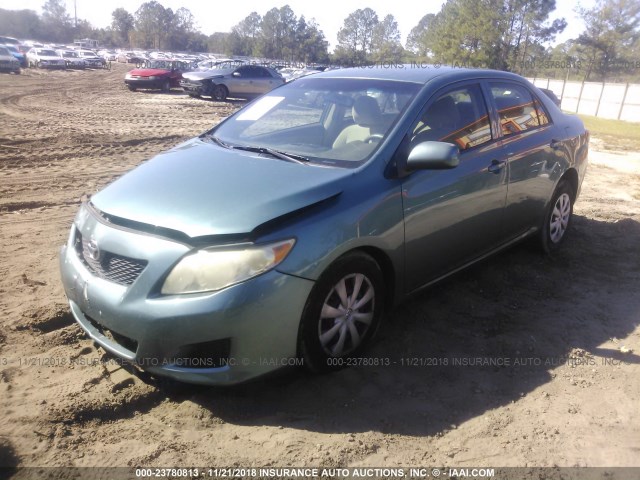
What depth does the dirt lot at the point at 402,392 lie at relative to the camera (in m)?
2.55

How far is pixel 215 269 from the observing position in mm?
2535

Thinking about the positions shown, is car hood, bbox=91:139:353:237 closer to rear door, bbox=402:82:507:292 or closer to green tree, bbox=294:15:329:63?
rear door, bbox=402:82:507:292

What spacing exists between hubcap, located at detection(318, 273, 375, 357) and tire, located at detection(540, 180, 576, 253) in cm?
259

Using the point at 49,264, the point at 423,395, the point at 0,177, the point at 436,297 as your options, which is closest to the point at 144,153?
the point at 0,177

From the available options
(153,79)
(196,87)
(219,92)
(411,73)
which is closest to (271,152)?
(411,73)

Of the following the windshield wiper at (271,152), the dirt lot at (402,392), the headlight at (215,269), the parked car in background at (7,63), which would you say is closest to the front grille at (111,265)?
the headlight at (215,269)

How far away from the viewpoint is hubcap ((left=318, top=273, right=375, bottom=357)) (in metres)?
2.93

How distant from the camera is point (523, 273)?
15.6ft

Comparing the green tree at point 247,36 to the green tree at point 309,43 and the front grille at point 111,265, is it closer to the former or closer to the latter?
the green tree at point 309,43

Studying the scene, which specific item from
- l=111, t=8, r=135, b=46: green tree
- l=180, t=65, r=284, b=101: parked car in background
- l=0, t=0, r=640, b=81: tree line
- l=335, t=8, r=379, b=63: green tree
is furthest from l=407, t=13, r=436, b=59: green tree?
l=111, t=8, r=135, b=46: green tree

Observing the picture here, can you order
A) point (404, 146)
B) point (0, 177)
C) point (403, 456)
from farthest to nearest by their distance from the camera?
point (0, 177) < point (404, 146) < point (403, 456)

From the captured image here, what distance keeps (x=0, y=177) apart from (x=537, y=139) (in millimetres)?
7044

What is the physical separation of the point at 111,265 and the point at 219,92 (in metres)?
19.9

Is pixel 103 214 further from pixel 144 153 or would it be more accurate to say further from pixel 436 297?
pixel 144 153
